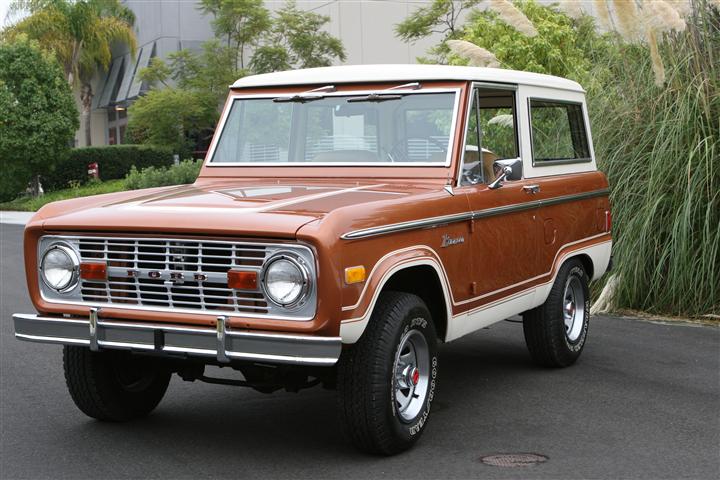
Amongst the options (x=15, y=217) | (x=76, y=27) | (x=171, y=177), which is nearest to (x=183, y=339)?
(x=171, y=177)

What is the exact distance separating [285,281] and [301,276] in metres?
0.10

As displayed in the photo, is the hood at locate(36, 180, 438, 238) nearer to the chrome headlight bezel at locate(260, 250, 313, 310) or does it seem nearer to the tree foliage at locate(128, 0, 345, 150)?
the chrome headlight bezel at locate(260, 250, 313, 310)

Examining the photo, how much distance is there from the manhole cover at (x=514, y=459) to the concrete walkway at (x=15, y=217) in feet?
79.3

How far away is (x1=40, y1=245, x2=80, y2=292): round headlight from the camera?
17.7 ft

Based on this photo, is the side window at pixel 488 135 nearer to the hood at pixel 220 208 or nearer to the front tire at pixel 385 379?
the hood at pixel 220 208

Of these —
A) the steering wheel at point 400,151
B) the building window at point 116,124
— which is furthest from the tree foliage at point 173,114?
the steering wheel at point 400,151

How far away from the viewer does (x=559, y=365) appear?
7.54 metres

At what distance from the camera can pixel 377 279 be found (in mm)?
5098

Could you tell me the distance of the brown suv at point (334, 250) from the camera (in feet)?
16.2

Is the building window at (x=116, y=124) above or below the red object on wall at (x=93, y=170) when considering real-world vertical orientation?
above

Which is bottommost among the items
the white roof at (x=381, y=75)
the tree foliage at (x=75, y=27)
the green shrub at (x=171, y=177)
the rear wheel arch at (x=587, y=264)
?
the rear wheel arch at (x=587, y=264)

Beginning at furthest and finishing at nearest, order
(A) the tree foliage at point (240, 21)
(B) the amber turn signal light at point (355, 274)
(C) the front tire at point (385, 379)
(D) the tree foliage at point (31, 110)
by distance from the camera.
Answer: (D) the tree foliage at point (31, 110)
(A) the tree foliage at point (240, 21)
(C) the front tire at point (385, 379)
(B) the amber turn signal light at point (355, 274)

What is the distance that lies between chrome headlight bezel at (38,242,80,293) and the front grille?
0.04m

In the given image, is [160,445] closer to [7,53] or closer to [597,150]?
[597,150]
